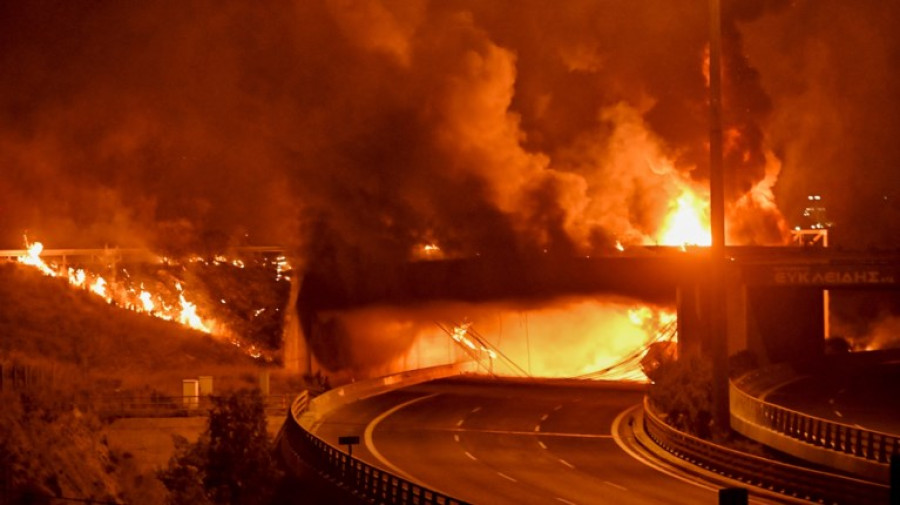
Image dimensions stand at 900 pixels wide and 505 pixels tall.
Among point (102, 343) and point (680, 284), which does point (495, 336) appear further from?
point (102, 343)

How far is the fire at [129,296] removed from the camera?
51.8 metres

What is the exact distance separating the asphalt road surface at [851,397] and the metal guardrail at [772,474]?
6768 millimetres

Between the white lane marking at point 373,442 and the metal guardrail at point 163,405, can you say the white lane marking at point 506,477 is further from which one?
the metal guardrail at point 163,405

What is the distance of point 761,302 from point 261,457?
2694 cm

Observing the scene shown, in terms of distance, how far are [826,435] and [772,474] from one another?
8.78 ft

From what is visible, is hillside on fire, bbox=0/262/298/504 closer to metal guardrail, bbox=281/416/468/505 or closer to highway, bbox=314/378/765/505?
metal guardrail, bbox=281/416/468/505

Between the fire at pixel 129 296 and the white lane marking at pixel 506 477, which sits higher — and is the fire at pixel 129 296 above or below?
above

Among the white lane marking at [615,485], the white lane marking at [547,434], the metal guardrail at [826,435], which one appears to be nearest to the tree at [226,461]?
the white lane marking at [547,434]

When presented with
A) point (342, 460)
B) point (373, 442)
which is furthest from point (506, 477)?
point (373, 442)

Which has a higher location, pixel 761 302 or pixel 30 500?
Result: pixel 761 302

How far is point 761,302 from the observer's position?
156ft

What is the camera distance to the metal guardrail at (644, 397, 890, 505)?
2044 cm

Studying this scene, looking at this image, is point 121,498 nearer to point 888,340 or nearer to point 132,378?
point 132,378

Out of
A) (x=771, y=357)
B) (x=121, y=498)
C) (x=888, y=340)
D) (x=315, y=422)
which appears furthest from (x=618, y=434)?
(x=888, y=340)
